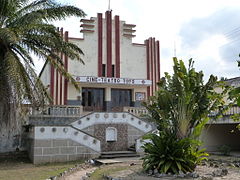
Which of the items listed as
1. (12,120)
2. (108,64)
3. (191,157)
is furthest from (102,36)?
(191,157)

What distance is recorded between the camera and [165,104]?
12.2 m

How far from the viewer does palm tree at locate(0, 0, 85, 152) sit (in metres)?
12.0

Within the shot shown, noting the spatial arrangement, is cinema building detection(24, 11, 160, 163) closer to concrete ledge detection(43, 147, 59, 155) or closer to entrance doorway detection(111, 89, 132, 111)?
entrance doorway detection(111, 89, 132, 111)

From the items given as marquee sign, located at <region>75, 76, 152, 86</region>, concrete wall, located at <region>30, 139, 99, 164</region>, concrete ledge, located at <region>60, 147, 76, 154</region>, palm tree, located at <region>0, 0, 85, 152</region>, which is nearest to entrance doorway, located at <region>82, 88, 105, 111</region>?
marquee sign, located at <region>75, 76, 152, 86</region>

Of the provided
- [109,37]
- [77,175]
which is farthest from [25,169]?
[109,37]

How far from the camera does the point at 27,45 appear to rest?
13367 millimetres

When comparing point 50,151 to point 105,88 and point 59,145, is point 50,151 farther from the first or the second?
point 105,88

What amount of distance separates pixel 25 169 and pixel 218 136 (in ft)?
48.5

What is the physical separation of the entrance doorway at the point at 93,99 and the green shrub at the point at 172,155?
44.8ft

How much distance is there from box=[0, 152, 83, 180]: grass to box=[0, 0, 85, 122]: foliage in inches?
116

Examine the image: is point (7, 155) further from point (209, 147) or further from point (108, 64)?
point (209, 147)

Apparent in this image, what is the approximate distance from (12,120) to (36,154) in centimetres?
317

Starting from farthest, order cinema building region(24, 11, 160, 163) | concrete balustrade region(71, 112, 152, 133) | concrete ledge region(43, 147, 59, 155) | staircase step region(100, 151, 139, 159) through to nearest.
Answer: cinema building region(24, 11, 160, 163)
concrete balustrade region(71, 112, 152, 133)
staircase step region(100, 151, 139, 159)
concrete ledge region(43, 147, 59, 155)

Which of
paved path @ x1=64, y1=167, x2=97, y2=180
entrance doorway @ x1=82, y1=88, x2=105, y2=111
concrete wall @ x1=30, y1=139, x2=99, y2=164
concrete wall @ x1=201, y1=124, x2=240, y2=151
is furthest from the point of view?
entrance doorway @ x1=82, y1=88, x2=105, y2=111
